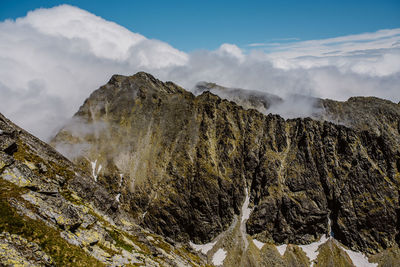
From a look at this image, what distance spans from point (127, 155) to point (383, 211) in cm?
14570

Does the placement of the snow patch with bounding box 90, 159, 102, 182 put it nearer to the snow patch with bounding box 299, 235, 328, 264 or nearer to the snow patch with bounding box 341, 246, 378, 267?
the snow patch with bounding box 299, 235, 328, 264

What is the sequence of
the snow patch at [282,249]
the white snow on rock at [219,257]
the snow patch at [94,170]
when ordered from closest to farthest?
1. the white snow on rock at [219,257]
2. the snow patch at [282,249]
3. the snow patch at [94,170]

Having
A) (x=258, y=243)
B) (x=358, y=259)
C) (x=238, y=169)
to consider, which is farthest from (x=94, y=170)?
(x=358, y=259)

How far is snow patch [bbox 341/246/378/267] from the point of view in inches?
5170

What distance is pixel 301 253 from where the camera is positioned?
137m

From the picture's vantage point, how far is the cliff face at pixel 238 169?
147m

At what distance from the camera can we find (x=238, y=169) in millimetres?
164750

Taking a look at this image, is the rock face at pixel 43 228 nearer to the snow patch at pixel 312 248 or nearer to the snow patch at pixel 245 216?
the snow patch at pixel 245 216

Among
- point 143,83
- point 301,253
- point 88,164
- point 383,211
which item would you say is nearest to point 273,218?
point 301,253

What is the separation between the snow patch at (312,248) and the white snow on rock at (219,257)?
138 ft

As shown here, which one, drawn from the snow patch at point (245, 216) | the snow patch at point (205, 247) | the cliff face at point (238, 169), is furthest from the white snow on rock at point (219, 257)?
the snow patch at point (245, 216)

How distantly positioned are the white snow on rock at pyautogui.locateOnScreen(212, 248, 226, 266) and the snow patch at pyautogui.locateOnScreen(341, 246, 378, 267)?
6299 cm

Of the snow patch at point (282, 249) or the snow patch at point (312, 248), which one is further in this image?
the snow patch at point (282, 249)

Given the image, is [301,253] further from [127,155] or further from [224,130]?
[127,155]
